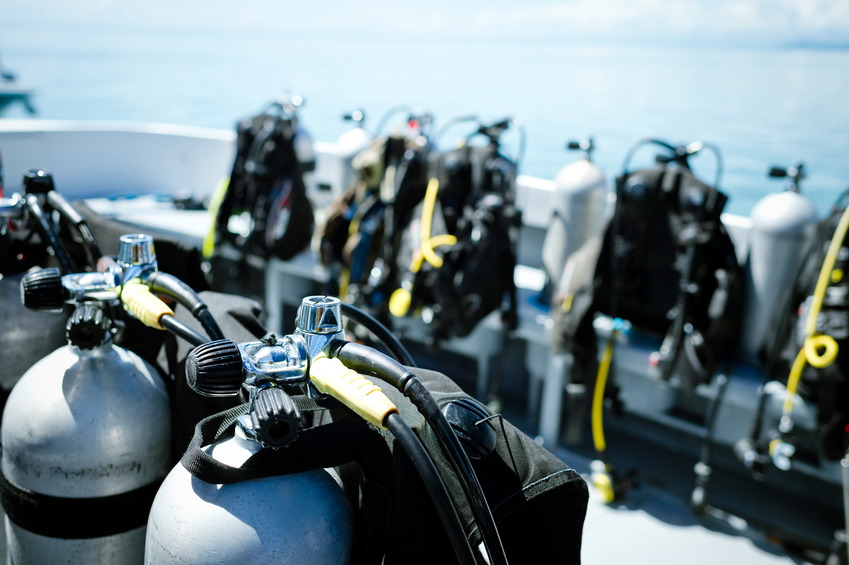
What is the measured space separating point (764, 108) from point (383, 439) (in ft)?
28.6

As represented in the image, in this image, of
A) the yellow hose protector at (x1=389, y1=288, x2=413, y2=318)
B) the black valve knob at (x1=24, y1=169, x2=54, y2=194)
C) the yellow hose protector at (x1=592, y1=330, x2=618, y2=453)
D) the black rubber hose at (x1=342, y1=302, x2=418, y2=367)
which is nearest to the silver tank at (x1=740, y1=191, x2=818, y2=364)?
the yellow hose protector at (x1=592, y1=330, x2=618, y2=453)

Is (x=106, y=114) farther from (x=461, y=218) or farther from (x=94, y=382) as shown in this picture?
(x=94, y=382)

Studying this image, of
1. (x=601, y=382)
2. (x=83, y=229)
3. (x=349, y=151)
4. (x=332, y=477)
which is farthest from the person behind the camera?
(x=349, y=151)

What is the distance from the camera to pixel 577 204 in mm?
2773

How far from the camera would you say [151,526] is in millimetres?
719

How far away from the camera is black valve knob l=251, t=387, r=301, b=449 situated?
0.64m

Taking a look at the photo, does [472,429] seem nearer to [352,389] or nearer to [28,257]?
[352,389]

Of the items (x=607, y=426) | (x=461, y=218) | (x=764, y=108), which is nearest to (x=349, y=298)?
(x=461, y=218)

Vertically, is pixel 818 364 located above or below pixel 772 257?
below

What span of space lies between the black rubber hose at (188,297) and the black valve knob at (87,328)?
81mm

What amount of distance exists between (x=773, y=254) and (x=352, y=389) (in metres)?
2.13

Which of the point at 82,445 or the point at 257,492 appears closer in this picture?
the point at 257,492

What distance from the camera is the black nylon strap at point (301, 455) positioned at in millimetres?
674

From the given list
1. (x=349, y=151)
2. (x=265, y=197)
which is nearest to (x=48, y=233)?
(x=265, y=197)
